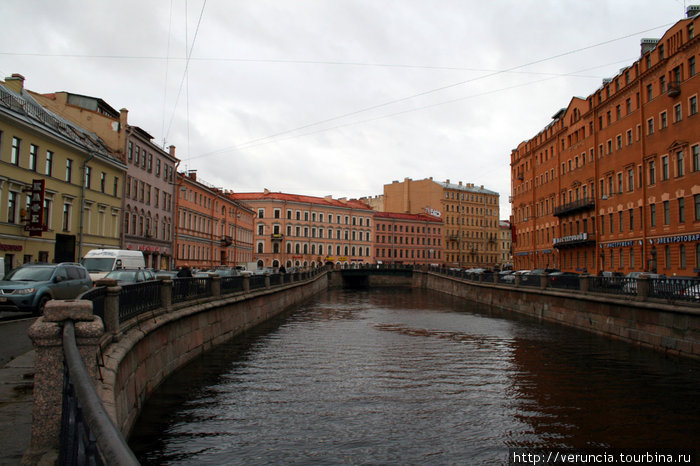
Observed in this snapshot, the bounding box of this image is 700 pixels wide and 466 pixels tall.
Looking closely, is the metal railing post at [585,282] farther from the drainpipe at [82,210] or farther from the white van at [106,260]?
the drainpipe at [82,210]

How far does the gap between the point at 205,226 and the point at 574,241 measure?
121 ft

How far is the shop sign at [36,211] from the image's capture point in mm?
29047

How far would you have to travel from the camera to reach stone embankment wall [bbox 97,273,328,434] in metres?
7.58

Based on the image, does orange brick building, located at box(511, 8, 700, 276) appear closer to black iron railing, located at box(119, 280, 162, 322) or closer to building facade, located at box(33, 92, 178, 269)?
black iron railing, located at box(119, 280, 162, 322)

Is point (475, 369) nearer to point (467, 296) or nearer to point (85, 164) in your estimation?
point (85, 164)

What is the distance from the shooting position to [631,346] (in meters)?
19.0

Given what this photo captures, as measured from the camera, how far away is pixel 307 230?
3900 inches

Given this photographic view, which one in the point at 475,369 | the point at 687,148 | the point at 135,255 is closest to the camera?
the point at 475,369

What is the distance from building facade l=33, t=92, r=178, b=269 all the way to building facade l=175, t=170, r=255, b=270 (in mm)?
2538

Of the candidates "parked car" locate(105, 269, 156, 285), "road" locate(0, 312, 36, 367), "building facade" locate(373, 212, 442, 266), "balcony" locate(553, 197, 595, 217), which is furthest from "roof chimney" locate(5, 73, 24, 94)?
"building facade" locate(373, 212, 442, 266)

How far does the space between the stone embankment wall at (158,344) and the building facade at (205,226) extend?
31585mm

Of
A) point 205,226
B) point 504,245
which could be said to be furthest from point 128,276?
point 504,245

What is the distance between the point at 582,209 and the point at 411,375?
136 ft

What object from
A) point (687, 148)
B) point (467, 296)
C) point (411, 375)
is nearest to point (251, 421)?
point (411, 375)
